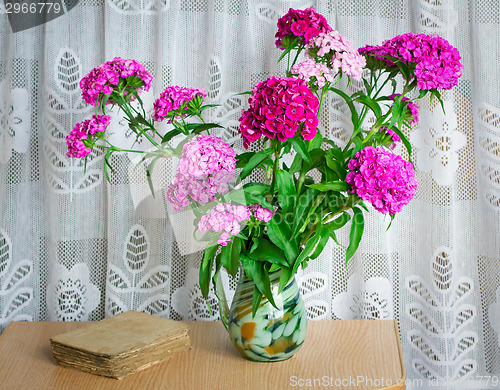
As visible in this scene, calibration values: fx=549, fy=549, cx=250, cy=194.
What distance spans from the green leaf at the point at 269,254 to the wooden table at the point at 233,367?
0.22 metres

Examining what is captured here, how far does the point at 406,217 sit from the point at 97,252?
780 mm

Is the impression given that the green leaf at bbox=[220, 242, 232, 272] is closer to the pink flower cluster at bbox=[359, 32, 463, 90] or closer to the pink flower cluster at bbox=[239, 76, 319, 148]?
the pink flower cluster at bbox=[239, 76, 319, 148]

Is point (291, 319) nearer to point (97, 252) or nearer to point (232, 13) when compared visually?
point (97, 252)

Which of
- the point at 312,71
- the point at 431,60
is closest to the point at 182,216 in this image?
the point at 312,71

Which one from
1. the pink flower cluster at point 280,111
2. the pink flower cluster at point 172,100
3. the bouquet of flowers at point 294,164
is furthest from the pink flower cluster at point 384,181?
the pink flower cluster at point 172,100

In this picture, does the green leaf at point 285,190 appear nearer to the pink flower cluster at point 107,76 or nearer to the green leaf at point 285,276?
the green leaf at point 285,276

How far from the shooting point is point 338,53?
97 centimetres

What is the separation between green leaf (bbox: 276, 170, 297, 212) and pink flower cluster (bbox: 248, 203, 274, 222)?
0.14ft

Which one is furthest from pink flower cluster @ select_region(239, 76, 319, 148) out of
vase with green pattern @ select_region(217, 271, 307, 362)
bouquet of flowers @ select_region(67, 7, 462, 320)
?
vase with green pattern @ select_region(217, 271, 307, 362)

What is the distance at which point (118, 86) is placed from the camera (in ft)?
3.41

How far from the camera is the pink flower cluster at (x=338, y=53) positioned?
0.96 meters

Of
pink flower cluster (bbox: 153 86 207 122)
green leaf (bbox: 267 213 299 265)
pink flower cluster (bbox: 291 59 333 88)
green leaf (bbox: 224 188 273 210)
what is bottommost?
green leaf (bbox: 267 213 299 265)

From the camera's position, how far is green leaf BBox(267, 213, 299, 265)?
1.00 metres

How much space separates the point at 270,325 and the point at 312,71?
0.48 metres
